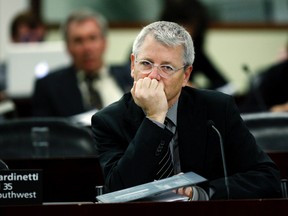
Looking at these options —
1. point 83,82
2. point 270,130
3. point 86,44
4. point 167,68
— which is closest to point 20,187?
point 167,68

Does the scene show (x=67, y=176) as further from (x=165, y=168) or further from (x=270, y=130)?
(x=270, y=130)

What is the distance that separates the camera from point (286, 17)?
9641mm

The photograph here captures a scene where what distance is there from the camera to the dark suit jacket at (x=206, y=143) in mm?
3299

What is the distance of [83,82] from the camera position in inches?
237

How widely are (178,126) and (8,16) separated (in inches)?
242

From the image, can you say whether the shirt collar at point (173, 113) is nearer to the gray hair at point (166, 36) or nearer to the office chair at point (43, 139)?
the gray hair at point (166, 36)

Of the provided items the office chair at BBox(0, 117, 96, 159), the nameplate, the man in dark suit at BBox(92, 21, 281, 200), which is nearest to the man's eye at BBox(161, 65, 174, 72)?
the man in dark suit at BBox(92, 21, 281, 200)

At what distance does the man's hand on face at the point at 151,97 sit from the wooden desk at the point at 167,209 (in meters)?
0.62

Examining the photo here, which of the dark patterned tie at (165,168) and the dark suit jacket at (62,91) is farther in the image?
the dark suit jacket at (62,91)

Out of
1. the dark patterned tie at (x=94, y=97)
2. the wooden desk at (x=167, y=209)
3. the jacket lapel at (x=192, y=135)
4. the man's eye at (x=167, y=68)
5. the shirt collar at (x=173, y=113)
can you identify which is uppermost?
the dark patterned tie at (x=94, y=97)

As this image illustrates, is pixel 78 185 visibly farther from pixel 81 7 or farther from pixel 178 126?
pixel 81 7

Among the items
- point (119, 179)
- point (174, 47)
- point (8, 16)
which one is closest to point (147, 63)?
point (174, 47)

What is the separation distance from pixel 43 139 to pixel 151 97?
136cm

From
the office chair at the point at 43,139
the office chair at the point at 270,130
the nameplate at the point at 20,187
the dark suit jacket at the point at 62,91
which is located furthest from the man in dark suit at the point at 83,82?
the nameplate at the point at 20,187
